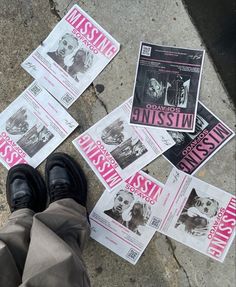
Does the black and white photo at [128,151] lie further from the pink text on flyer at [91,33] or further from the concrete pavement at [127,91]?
the pink text on flyer at [91,33]

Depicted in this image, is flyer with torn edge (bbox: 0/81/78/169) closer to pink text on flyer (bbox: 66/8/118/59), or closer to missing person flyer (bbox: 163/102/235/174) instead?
pink text on flyer (bbox: 66/8/118/59)

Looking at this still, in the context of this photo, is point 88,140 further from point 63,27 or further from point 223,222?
point 223,222

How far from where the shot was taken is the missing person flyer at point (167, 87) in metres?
1.32

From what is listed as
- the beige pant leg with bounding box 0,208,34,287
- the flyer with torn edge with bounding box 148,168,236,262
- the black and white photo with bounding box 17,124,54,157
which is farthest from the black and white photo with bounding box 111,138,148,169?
the beige pant leg with bounding box 0,208,34,287

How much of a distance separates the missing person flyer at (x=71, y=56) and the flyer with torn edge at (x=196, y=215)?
43 cm

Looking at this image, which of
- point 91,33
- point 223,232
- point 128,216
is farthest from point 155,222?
point 91,33

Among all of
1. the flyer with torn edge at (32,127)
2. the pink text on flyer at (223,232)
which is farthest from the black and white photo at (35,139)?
the pink text on flyer at (223,232)

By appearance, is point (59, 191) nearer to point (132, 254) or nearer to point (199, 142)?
point (132, 254)

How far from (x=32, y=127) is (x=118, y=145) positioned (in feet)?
0.97

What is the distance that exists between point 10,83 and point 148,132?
1.62ft

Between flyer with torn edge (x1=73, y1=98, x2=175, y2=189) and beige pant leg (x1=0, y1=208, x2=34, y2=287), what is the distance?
289mm

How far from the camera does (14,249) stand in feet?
3.46

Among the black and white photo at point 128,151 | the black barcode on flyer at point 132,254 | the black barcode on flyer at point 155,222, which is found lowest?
the black barcode on flyer at point 132,254

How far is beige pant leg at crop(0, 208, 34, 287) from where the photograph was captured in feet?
3.23
